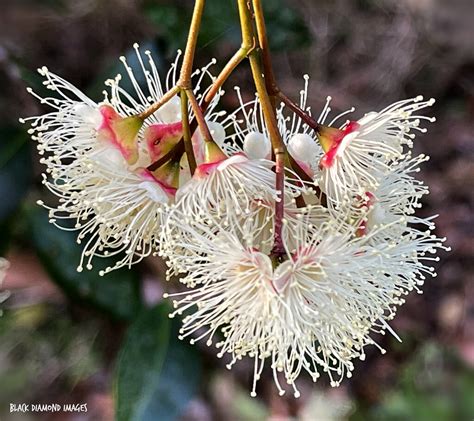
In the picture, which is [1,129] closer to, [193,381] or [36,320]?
[193,381]

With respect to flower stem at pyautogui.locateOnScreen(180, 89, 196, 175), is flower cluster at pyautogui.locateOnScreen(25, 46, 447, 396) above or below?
below

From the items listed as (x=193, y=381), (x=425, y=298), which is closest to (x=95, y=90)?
(x=193, y=381)

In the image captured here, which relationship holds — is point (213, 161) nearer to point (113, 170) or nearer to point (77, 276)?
point (113, 170)

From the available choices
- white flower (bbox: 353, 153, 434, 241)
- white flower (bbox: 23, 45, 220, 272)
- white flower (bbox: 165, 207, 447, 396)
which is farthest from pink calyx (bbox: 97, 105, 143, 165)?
white flower (bbox: 353, 153, 434, 241)

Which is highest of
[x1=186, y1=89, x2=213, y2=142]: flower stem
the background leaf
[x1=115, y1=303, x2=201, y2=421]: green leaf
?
[x1=186, y1=89, x2=213, y2=142]: flower stem

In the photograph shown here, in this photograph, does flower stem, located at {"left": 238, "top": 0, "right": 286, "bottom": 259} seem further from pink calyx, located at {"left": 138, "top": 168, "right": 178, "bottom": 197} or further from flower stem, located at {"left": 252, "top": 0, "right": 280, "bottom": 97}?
pink calyx, located at {"left": 138, "top": 168, "right": 178, "bottom": 197}

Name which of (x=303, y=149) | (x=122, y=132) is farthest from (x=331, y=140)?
(x=122, y=132)
